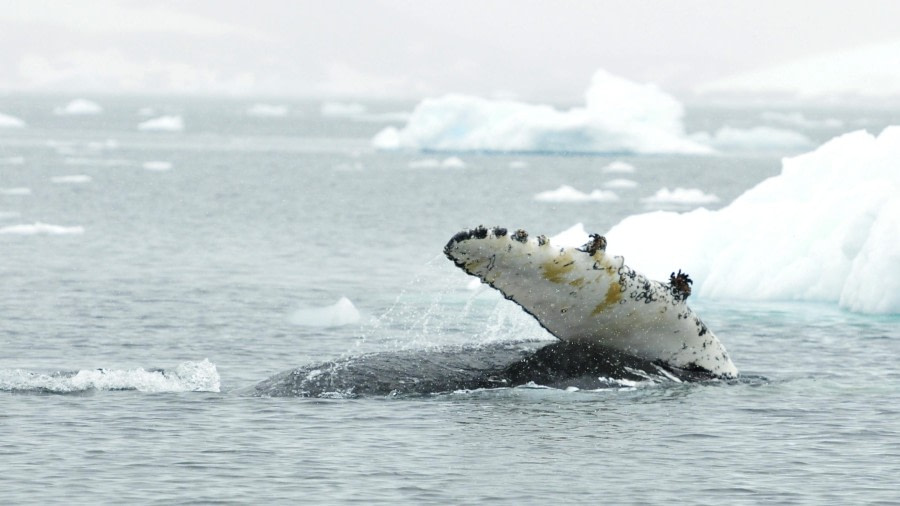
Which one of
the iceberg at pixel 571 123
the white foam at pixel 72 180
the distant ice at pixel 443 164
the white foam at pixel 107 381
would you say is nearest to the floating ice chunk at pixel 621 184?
the iceberg at pixel 571 123

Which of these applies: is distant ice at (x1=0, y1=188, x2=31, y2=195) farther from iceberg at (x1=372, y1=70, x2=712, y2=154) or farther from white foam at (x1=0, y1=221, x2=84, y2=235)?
iceberg at (x1=372, y1=70, x2=712, y2=154)

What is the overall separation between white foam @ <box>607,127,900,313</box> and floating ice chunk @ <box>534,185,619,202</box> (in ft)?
116

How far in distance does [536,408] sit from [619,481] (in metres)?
3.46

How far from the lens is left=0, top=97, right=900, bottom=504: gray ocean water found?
1631 cm

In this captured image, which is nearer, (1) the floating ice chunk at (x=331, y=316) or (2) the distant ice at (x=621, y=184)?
(1) the floating ice chunk at (x=331, y=316)

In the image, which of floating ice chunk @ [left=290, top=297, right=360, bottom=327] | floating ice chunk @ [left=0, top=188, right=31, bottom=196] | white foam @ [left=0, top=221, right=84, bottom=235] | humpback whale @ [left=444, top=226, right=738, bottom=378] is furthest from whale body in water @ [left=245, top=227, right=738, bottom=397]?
floating ice chunk @ [left=0, top=188, right=31, bottom=196]

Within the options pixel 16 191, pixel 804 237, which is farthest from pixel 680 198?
pixel 804 237

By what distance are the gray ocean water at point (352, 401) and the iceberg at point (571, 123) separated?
140ft

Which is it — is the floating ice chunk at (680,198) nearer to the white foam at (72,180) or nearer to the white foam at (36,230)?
the white foam at (72,180)

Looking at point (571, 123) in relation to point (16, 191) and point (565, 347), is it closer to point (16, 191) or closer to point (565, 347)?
point (16, 191)

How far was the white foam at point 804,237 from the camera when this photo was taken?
31.6m

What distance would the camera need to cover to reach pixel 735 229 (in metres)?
35.9

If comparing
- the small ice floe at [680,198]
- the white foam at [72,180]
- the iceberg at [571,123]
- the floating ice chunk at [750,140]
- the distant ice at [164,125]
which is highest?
the distant ice at [164,125]

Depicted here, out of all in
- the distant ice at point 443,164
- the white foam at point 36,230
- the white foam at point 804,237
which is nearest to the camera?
the white foam at point 804,237
